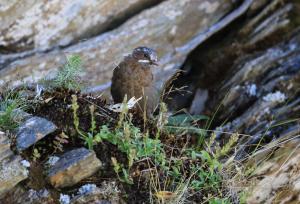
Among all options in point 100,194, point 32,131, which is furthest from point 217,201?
point 32,131

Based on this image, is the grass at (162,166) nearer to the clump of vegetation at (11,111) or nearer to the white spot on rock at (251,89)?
the clump of vegetation at (11,111)

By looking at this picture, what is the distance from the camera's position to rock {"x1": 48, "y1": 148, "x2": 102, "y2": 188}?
4910 millimetres

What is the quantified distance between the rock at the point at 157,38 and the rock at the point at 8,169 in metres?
4.08

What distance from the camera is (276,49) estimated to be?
353 inches

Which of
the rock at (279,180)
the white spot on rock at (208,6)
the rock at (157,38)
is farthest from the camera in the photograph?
the white spot on rock at (208,6)

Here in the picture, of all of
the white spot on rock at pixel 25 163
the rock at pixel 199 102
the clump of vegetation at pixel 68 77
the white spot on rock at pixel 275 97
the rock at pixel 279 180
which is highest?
the clump of vegetation at pixel 68 77

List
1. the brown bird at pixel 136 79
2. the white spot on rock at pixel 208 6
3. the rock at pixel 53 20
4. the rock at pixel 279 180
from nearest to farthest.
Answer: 1. the rock at pixel 279 180
2. the brown bird at pixel 136 79
3. the rock at pixel 53 20
4. the white spot on rock at pixel 208 6

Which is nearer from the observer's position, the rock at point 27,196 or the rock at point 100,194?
the rock at point 27,196

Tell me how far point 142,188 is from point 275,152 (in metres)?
1.74

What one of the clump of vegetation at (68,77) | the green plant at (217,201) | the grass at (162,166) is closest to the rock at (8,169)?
the grass at (162,166)

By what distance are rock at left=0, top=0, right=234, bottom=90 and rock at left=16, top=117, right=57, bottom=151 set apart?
375cm

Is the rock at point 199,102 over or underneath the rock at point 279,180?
underneath

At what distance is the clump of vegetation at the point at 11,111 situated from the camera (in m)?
4.99

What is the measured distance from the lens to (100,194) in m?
4.93
